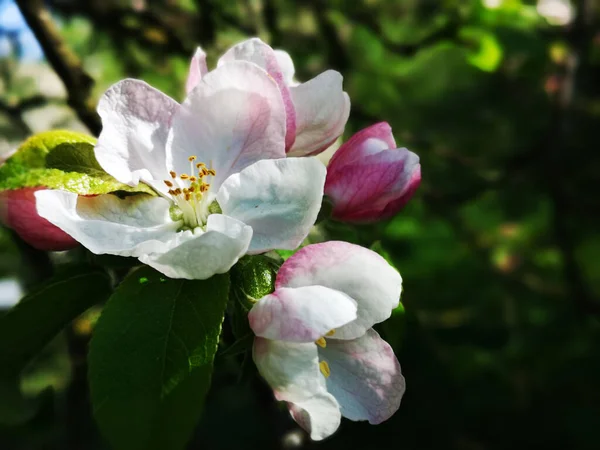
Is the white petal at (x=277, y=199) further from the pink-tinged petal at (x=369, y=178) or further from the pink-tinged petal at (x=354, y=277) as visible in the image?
the pink-tinged petal at (x=369, y=178)

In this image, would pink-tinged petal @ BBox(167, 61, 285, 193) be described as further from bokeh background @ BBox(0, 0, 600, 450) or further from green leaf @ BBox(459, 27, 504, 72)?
green leaf @ BBox(459, 27, 504, 72)

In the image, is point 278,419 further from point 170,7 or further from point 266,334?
point 170,7

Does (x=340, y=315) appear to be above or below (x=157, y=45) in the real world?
above

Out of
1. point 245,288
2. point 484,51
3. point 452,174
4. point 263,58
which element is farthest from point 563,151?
point 245,288

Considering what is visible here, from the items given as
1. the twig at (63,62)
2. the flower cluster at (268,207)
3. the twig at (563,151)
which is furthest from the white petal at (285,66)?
the twig at (563,151)

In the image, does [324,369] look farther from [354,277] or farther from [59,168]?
[59,168]

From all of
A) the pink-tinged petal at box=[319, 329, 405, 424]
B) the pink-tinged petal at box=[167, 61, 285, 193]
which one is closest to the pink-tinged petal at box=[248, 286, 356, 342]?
the pink-tinged petal at box=[319, 329, 405, 424]

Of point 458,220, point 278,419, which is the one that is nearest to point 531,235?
point 458,220
